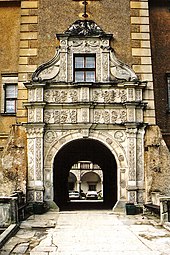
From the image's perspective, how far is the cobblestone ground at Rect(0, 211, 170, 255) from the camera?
868 cm

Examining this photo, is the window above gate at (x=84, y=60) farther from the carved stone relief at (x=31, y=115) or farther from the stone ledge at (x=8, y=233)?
the stone ledge at (x=8, y=233)

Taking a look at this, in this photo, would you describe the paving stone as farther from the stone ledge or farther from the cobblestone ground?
the stone ledge

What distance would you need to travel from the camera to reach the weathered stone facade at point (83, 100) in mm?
16062

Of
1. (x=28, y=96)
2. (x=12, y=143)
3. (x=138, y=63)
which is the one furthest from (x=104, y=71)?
(x=12, y=143)

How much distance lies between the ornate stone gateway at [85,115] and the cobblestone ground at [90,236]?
81.9 inches

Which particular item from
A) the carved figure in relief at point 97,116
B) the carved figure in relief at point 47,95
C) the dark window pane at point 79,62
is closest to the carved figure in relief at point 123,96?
the carved figure in relief at point 97,116

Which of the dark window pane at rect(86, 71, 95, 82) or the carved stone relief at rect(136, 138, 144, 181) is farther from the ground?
the dark window pane at rect(86, 71, 95, 82)

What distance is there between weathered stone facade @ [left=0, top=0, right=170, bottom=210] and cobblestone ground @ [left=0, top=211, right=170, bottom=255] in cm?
229

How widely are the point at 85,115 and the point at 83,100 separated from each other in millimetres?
631

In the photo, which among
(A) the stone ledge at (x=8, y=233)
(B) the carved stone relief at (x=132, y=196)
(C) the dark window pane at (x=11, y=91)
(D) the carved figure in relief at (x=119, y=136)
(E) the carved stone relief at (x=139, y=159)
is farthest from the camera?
(C) the dark window pane at (x=11, y=91)

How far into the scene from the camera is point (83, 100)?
1653 cm

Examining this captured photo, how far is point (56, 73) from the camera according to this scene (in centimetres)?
1695

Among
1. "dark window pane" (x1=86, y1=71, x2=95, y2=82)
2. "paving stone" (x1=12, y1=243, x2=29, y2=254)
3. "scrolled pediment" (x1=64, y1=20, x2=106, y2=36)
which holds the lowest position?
"paving stone" (x1=12, y1=243, x2=29, y2=254)

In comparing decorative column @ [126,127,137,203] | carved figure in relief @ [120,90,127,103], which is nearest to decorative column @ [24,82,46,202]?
carved figure in relief @ [120,90,127,103]
